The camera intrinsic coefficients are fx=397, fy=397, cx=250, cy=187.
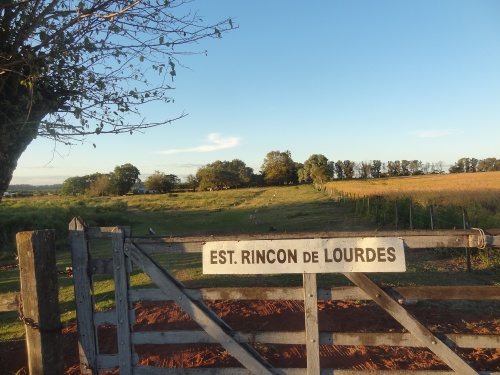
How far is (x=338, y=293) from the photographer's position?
11.0 ft

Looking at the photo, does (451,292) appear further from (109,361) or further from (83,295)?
(83,295)

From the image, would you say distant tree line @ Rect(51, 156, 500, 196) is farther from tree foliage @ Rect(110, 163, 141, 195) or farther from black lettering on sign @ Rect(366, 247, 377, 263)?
black lettering on sign @ Rect(366, 247, 377, 263)

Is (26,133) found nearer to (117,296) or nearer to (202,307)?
(117,296)

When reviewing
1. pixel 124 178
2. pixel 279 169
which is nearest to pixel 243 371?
pixel 124 178

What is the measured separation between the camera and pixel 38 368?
133 inches

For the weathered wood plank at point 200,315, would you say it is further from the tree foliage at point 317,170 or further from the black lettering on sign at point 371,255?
the tree foliage at point 317,170

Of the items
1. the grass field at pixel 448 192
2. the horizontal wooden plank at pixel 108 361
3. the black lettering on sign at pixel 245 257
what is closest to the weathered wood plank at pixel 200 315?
the black lettering on sign at pixel 245 257

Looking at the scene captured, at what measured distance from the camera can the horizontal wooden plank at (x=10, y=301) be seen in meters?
3.47

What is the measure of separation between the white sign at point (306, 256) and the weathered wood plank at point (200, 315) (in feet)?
1.06

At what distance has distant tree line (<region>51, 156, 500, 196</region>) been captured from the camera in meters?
83.4

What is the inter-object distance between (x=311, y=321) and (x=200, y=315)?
95 centimetres

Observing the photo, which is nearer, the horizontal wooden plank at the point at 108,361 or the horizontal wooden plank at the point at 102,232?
the horizontal wooden plank at the point at 102,232

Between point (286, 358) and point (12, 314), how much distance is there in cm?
560

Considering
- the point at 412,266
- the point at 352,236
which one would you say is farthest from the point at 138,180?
the point at 352,236
